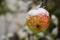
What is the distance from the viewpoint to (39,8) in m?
0.50

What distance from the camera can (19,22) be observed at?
33.1 inches

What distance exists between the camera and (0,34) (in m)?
0.87

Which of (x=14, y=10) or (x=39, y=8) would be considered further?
(x=14, y=10)

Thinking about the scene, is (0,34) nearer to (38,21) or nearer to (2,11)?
(2,11)

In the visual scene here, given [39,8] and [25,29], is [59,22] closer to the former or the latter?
[25,29]

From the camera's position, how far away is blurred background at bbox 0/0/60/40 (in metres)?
0.81

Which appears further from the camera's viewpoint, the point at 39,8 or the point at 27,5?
the point at 27,5

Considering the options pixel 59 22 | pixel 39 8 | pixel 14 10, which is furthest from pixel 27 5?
pixel 39 8

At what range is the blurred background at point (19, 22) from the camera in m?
0.81

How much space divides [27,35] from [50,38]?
0.12m

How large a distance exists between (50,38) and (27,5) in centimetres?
21

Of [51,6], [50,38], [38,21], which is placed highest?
[51,6]

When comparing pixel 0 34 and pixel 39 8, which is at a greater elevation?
pixel 0 34

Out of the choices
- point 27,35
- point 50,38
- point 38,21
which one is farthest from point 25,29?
point 38,21
